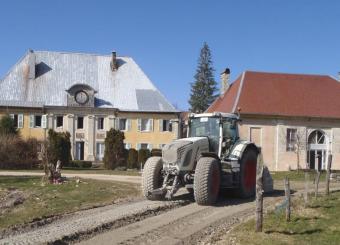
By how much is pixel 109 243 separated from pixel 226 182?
23.2 ft

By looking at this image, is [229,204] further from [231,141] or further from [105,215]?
[105,215]

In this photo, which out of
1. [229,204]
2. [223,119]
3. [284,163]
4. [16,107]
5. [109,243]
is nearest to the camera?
[109,243]

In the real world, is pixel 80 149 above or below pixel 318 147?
below

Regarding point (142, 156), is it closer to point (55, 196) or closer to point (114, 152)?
point (114, 152)

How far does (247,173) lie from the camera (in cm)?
1880

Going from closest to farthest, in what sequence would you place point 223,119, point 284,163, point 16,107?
point 223,119, point 284,163, point 16,107

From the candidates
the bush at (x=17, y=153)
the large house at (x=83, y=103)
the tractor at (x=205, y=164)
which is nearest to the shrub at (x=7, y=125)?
the bush at (x=17, y=153)

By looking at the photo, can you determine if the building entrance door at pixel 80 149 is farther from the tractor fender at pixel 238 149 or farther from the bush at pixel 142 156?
the tractor fender at pixel 238 149

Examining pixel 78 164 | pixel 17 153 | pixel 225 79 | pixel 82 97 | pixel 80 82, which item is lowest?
pixel 78 164

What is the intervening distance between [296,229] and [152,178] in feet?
19.4

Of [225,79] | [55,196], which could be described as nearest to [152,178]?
[55,196]

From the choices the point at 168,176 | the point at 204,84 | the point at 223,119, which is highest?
the point at 204,84

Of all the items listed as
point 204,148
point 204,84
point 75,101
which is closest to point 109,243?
point 204,148

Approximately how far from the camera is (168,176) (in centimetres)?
1742
